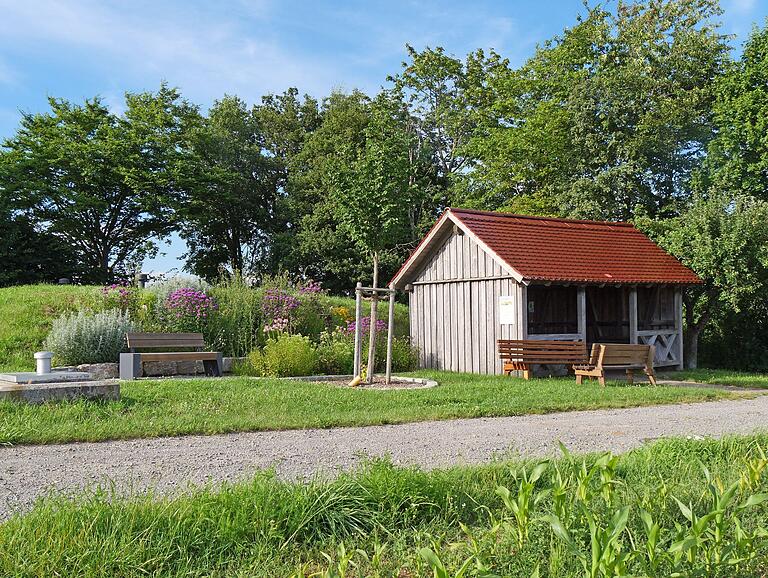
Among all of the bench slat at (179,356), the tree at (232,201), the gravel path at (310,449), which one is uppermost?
the tree at (232,201)

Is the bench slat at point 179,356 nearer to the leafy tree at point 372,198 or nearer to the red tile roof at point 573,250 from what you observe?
the red tile roof at point 573,250

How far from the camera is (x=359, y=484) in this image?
460cm

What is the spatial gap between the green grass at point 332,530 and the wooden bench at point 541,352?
10.8m

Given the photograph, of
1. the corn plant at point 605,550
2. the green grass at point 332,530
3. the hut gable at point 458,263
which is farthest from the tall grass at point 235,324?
the corn plant at point 605,550

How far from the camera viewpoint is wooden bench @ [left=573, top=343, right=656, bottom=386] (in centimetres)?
1460

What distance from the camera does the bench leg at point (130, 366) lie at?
14859 millimetres

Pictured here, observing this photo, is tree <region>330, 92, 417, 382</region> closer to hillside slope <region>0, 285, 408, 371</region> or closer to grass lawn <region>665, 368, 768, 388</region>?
hillside slope <region>0, 285, 408, 371</region>

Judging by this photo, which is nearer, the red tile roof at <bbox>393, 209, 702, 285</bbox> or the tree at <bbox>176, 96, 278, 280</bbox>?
the red tile roof at <bbox>393, 209, 702, 285</bbox>

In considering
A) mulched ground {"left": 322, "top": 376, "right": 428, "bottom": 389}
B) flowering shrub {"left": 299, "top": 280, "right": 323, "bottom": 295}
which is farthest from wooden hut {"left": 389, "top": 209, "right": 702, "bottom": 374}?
mulched ground {"left": 322, "top": 376, "right": 428, "bottom": 389}

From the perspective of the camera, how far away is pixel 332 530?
13.8 ft

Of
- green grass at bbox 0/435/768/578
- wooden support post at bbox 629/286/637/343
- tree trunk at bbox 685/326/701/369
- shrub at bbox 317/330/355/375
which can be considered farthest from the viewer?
tree trunk at bbox 685/326/701/369

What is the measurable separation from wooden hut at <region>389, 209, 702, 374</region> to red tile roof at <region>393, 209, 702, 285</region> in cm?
3

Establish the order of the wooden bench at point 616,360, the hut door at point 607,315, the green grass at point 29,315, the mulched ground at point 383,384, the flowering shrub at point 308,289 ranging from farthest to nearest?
the hut door at point 607,315, the flowering shrub at point 308,289, the green grass at point 29,315, the wooden bench at point 616,360, the mulched ground at point 383,384

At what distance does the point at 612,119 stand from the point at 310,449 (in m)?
23.4
